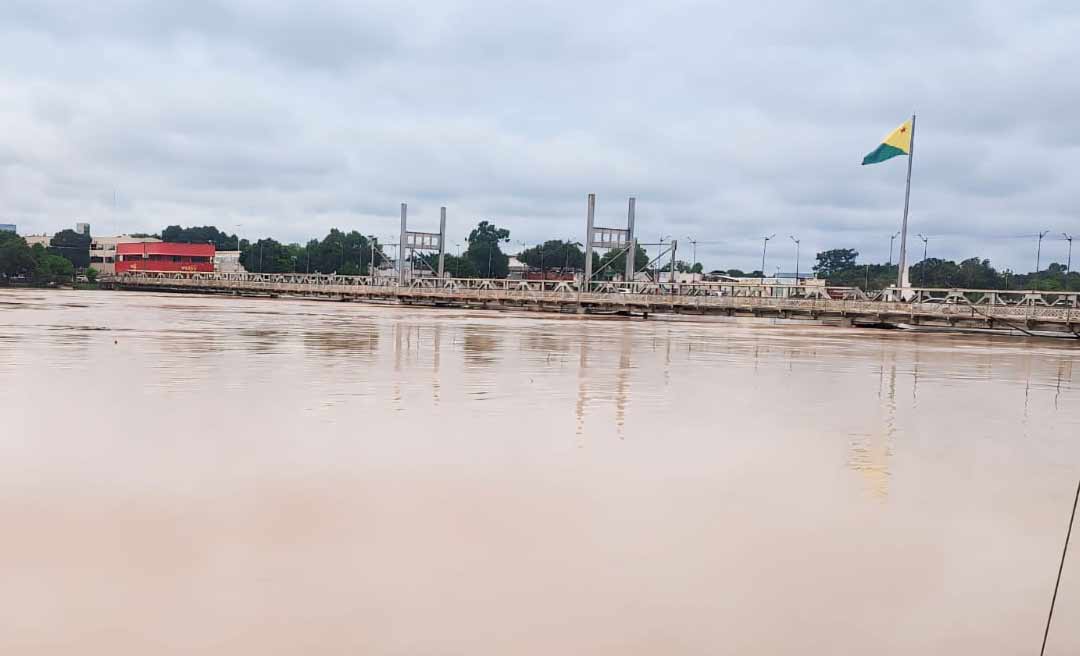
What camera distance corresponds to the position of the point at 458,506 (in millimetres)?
9703

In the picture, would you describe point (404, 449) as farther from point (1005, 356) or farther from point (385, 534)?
point (1005, 356)

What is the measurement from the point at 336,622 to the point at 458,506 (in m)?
3.18

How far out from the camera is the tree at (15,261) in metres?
153

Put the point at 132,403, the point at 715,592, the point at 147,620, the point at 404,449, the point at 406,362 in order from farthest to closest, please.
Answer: the point at 406,362 → the point at 132,403 → the point at 404,449 → the point at 715,592 → the point at 147,620

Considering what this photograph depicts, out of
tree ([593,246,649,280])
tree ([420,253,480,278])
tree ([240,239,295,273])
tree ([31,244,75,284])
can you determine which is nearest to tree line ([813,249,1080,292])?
tree ([593,246,649,280])

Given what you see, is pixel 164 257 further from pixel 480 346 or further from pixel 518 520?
pixel 518 520

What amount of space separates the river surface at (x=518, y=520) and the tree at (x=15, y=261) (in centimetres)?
15172

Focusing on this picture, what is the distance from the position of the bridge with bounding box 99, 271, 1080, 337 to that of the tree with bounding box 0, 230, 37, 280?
40757 millimetres

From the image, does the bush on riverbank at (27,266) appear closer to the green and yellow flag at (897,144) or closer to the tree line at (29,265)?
the tree line at (29,265)

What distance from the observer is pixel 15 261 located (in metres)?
154

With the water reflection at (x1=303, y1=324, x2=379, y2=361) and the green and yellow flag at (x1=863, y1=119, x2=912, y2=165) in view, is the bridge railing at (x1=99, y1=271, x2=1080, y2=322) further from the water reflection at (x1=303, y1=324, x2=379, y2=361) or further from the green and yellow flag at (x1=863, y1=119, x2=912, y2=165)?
the water reflection at (x1=303, y1=324, x2=379, y2=361)

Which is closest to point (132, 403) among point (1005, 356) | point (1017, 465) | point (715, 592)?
point (715, 592)

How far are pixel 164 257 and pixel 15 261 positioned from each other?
24.2 meters

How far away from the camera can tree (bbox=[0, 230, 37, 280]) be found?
153250 mm
